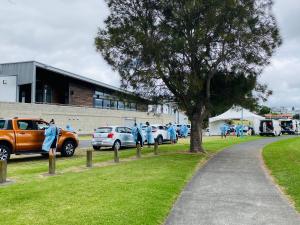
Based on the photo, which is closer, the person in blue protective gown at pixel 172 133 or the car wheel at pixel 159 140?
the car wheel at pixel 159 140

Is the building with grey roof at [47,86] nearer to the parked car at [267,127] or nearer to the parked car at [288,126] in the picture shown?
the parked car at [267,127]

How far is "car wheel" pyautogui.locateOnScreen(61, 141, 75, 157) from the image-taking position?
1944 centimetres

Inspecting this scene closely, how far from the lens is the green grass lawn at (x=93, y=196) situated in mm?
7094

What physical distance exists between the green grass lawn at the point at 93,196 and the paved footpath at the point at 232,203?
348mm

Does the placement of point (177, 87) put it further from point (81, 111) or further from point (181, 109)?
point (81, 111)

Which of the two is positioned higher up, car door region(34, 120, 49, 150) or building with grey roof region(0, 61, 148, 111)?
building with grey roof region(0, 61, 148, 111)

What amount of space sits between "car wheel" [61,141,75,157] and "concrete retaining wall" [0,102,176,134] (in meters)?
13.0

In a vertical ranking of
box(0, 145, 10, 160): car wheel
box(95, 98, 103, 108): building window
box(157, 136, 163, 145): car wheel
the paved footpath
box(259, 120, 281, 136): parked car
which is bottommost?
the paved footpath

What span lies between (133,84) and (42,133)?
4.93 metres

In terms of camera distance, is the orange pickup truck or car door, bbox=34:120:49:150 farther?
car door, bbox=34:120:49:150

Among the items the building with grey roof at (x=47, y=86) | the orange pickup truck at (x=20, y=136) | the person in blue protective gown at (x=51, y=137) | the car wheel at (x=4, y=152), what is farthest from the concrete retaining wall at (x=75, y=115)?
the car wheel at (x=4, y=152)

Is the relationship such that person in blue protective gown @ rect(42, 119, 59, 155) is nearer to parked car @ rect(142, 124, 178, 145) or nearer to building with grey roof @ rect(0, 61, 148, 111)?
parked car @ rect(142, 124, 178, 145)

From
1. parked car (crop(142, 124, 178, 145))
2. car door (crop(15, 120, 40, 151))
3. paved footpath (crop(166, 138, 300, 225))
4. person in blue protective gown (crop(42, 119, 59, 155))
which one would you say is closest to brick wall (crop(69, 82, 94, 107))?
parked car (crop(142, 124, 178, 145))

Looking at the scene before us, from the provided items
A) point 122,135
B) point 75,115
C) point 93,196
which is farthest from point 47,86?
point 93,196
